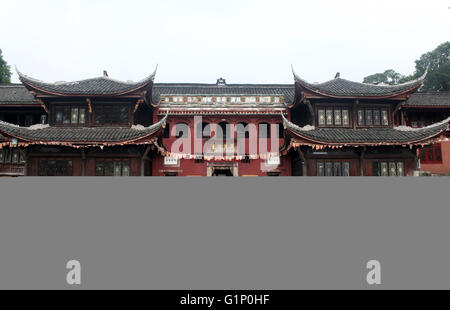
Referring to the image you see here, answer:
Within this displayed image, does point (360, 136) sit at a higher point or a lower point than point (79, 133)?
lower

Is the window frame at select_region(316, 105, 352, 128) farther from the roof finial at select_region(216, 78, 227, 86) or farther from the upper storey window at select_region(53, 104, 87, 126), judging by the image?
the upper storey window at select_region(53, 104, 87, 126)

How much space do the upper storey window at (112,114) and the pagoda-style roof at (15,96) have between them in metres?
4.23

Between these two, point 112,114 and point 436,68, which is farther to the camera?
point 436,68

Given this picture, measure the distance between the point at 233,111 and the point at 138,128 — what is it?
542cm

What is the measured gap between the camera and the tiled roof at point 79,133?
14.1 metres

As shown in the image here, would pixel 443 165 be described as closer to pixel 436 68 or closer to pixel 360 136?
pixel 360 136

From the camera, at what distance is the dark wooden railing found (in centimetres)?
1652

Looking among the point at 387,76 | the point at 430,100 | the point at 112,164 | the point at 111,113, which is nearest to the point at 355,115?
the point at 430,100

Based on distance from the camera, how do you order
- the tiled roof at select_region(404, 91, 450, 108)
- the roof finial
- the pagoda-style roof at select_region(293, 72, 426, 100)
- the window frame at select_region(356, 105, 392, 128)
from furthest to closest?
1. the roof finial
2. the tiled roof at select_region(404, 91, 450, 108)
3. the window frame at select_region(356, 105, 392, 128)
4. the pagoda-style roof at select_region(293, 72, 426, 100)

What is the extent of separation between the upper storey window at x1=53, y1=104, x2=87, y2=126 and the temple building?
0.05 meters

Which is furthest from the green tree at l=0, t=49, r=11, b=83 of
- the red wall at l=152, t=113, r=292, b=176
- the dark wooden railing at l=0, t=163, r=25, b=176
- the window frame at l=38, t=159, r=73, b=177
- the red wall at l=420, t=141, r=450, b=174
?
the red wall at l=420, t=141, r=450, b=174

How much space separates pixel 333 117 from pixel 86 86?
13402mm

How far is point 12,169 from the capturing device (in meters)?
16.7

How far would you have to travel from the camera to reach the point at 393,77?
167 feet
